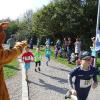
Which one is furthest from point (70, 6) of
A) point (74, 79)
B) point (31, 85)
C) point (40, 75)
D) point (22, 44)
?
point (22, 44)

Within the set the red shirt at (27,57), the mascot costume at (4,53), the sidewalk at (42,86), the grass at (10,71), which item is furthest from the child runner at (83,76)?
the grass at (10,71)

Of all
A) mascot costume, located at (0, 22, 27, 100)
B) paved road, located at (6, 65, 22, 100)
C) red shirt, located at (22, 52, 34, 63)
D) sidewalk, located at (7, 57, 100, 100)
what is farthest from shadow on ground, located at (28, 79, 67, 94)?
mascot costume, located at (0, 22, 27, 100)

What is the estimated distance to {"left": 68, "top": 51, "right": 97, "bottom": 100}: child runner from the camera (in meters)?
7.21

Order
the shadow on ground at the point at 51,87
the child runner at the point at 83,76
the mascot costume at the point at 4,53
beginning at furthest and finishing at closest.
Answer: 1. the shadow on ground at the point at 51,87
2. the child runner at the point at 83,76
3. the mascot costume at the point at 4,53

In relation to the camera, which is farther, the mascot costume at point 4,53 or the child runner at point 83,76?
the child runner at point 83,76

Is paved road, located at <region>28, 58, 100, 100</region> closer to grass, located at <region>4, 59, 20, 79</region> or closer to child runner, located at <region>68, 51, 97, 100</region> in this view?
grass, located at <region>4, 59, 20, 79</region>

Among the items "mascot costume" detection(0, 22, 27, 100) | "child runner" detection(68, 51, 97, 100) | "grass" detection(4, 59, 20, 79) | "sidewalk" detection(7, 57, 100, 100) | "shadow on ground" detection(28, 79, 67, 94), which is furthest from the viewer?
"grass" detection(4, 59, 20, 79)

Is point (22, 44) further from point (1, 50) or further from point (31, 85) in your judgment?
point (31, 85)

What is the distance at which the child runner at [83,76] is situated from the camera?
23.7 ft

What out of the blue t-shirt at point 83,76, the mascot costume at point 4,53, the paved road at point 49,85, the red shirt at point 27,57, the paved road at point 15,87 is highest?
the mascot costume at point 4,53

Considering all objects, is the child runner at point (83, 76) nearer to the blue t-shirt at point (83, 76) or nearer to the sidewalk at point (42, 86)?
the blue t-shirt at point (83, 76)

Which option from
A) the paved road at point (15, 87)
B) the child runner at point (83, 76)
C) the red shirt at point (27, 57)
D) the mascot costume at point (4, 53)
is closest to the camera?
the mascot costume at point (4, 53)

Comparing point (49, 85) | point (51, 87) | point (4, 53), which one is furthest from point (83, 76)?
point (49, 85)

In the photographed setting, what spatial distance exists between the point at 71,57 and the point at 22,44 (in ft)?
55.8
